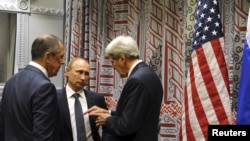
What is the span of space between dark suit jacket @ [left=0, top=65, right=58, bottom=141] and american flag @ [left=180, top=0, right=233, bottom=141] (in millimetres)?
988

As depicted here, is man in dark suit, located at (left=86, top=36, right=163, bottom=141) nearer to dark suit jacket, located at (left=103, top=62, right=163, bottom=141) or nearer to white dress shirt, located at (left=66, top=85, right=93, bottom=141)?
dark suit jacket, located at (left=103, top=62, right=163, bottom=141)

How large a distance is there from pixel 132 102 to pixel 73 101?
0.65 metres

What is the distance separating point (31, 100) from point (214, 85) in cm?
116

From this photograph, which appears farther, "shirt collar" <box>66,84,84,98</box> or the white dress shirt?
"shirt collar" <box>66,84,84,98</box>

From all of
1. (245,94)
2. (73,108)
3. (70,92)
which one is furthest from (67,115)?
(245,94)

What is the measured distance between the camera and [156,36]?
3225 millimetres

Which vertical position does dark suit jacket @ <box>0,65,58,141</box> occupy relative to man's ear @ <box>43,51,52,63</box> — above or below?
below

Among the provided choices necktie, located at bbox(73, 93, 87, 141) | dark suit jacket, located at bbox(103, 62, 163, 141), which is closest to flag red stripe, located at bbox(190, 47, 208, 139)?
dark suit jacket, located at bbox(103, 62, 163, 141)

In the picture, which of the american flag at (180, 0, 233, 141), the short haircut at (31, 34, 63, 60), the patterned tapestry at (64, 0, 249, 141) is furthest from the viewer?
the patterned tapestry at (64, 0, 249, 141)

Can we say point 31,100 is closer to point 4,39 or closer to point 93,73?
point 93,73

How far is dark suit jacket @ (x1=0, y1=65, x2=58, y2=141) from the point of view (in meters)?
1.80

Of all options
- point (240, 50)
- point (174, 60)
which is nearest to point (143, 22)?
point (174, 60)

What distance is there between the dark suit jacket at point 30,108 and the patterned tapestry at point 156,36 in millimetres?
1273

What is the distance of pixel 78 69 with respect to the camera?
2707 millimetres
